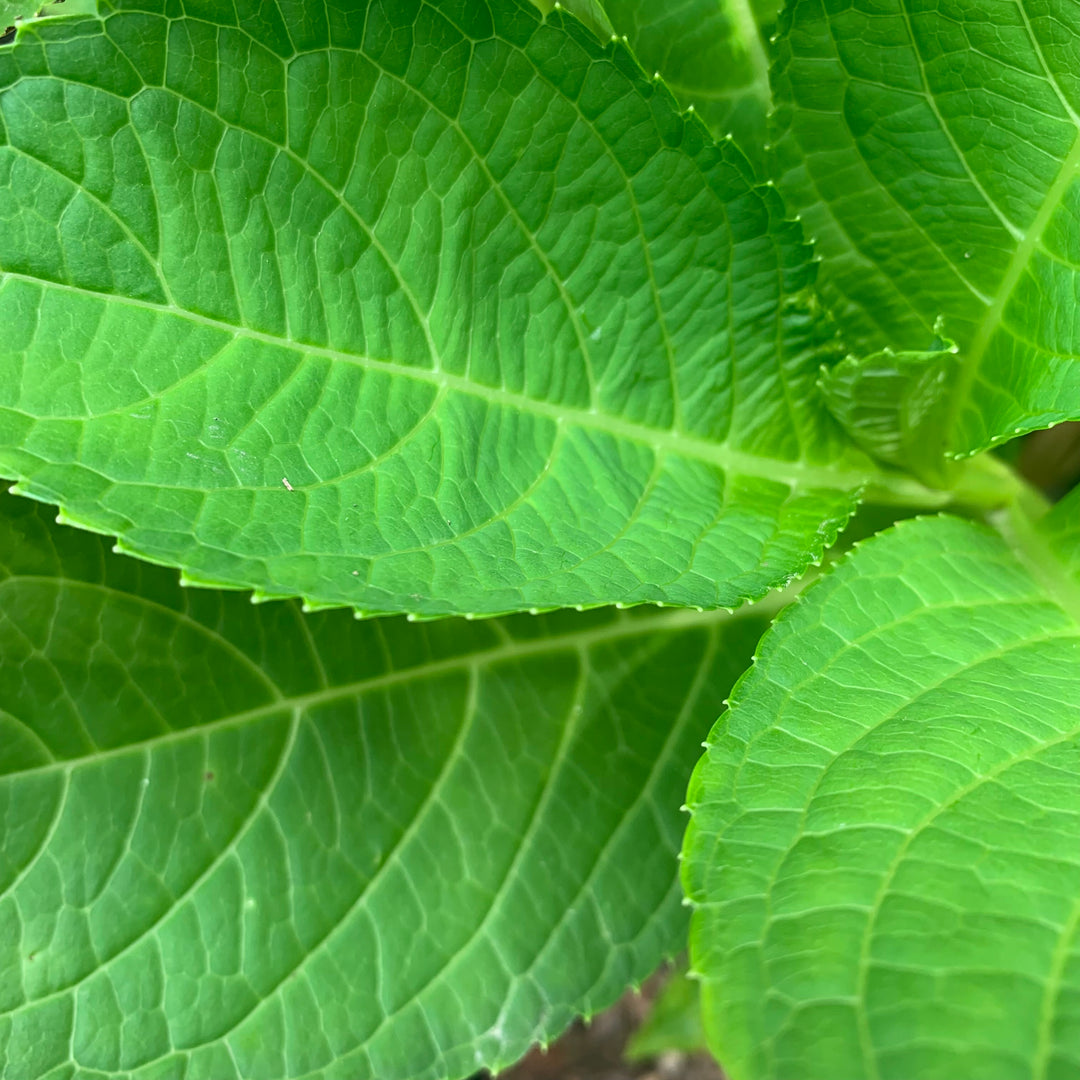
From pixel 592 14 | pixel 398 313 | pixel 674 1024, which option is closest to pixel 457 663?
pixel 398 313

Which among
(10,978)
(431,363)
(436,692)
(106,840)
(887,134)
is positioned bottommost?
(10,978)

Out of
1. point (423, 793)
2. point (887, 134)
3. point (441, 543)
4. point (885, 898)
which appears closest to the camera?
point (885, 898)

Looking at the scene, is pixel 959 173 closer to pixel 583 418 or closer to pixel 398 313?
pixel 583 418

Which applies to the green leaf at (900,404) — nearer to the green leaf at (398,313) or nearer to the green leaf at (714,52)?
the green leaf at (398,313)

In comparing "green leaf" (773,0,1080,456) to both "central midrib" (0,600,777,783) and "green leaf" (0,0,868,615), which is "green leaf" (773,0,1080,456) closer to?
"green leaf" (0,0,868,615)

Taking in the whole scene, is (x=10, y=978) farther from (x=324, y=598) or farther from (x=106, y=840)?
(x=324, y=598)

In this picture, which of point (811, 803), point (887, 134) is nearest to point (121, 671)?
point (811, 803)

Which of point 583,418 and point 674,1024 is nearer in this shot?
point 583,418

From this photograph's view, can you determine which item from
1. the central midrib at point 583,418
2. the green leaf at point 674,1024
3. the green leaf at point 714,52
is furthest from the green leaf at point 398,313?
the green leaf at point 674,1024
